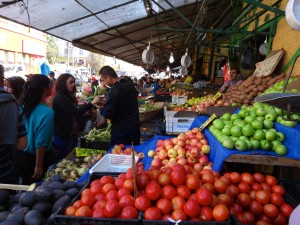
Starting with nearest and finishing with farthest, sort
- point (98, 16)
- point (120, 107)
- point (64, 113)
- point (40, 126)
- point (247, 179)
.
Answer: point (247, 179)
point (40, 126)
point (120, 107)
point (64, 113)
point (98, 16)

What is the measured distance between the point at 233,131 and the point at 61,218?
1.86 meters

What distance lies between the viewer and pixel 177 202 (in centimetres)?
148

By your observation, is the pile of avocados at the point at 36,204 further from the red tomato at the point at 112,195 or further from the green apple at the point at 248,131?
the green apple at the point at 248,131

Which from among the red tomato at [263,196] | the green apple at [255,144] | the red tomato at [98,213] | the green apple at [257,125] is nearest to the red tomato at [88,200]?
the red tomato at [98,213]

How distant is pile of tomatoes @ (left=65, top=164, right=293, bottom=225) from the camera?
55.7 inches

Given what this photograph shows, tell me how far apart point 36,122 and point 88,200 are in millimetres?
1854

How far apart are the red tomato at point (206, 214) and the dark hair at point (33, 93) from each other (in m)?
2.44

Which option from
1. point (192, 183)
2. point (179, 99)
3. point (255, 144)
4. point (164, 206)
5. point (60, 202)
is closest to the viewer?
point (164, 206)

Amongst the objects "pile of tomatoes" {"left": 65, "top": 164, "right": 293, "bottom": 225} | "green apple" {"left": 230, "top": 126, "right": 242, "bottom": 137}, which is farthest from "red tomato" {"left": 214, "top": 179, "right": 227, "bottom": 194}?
"green apple" {"left": 230, "top": 126, "right": 242, "bottom": 137}

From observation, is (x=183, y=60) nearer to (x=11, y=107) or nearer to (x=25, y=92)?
(x=25, y=92)

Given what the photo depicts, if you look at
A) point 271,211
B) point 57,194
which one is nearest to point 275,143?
point 271,211

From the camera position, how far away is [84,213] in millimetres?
1430

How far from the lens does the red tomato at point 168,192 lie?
5.00 ft

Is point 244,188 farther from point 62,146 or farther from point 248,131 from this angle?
point 62,146
